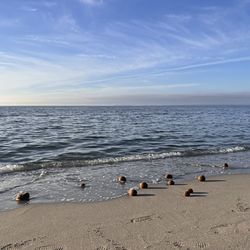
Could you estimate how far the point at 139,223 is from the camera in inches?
266

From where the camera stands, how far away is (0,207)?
8.04m

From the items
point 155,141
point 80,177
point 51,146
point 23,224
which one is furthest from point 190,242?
point 155,141

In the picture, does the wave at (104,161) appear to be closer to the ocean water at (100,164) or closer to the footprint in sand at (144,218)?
the ocean water at (100,164)

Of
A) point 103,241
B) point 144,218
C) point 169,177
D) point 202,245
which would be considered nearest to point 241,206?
point 144,218

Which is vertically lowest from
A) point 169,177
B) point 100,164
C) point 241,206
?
point 100,164

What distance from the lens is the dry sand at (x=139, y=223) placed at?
5.79 metres

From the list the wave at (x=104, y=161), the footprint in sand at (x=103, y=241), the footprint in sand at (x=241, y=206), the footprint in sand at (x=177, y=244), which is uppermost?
the footprint in sand at (x=177, y=244)

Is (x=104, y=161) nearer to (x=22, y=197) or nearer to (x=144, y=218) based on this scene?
(x=22, y=197)

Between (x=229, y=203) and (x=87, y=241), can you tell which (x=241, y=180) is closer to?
(x=229, y=203)

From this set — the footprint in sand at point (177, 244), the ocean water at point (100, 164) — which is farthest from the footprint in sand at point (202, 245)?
the ocean water at point (100, 164)

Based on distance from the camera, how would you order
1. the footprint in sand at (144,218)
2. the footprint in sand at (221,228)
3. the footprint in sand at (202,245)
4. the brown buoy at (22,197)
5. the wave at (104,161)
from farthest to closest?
1. the wave at (104,161)
2. the brown buoy at (22,197)
3. the footprint in sand at (144,218)
4. the footprint in sand at (221,228)
5. the footprint in sand at (202,245)

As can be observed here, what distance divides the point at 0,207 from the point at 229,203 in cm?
482

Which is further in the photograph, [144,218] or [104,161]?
[104,161]

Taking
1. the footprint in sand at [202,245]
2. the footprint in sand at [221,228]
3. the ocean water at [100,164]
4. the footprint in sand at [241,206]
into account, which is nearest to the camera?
the footprint in sand at [202,245]
